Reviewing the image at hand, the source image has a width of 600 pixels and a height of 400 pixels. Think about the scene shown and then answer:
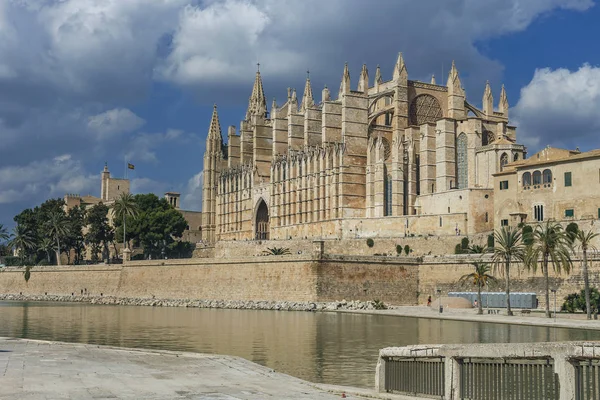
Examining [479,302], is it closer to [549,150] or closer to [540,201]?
[540,201]

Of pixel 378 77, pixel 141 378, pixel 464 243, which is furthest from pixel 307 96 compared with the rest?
pixel 141 378

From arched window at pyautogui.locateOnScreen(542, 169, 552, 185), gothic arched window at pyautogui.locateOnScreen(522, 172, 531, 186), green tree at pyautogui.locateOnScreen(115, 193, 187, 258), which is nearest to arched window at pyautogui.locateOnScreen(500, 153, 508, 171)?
gothic arched window at pyautogui.locateOnScreen(522, 172, 531, 186)

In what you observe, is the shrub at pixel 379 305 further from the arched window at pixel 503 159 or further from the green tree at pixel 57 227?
the green tree at pixel 57 227

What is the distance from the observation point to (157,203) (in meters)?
81.1

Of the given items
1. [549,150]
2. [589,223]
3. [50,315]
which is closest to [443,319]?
[589,223]

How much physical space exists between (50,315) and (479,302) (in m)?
23.8

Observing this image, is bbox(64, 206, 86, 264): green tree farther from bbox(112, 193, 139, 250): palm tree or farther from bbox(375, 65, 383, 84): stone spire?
bbox(375, 65, 383, 84): stone spire

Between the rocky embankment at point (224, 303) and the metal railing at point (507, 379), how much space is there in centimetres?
3493

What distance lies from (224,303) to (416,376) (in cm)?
4087

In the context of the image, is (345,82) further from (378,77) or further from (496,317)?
(496,317)

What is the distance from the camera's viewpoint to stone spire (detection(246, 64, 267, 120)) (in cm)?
9904

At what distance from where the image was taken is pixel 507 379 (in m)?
11.3

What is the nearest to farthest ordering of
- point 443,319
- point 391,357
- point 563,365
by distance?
point 563,365, point 391,357, point 443,319

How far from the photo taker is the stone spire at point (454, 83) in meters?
65.8
